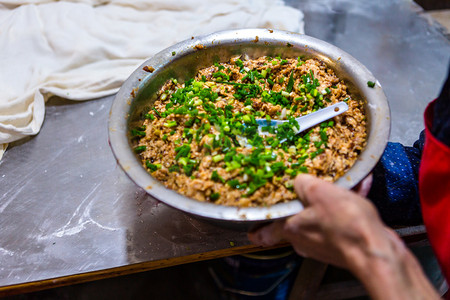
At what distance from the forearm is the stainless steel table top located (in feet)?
2.44

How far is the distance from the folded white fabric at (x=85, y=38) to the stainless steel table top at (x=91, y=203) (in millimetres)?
121

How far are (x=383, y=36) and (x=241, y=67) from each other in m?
1.67

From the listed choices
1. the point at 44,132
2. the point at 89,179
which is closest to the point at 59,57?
the point at 44,132

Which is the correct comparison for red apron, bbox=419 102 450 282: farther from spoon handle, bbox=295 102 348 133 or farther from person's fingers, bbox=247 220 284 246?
person's fingers, bbox=247 220 284 246

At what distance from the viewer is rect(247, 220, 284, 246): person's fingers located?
3.87 ft

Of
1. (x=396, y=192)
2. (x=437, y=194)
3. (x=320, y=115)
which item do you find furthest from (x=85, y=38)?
(x=437, y=194)

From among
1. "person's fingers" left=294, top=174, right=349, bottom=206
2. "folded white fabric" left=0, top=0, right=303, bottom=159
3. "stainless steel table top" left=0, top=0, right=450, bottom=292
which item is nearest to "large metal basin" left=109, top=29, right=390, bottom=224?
"person's fingers" left=294, top=174, right=349, bottom=206

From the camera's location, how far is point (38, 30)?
2369 mm

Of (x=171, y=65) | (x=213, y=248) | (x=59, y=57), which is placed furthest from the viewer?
(x=59, y=57)

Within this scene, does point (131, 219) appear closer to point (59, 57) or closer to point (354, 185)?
point (354, 185)

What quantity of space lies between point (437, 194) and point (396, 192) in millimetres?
371

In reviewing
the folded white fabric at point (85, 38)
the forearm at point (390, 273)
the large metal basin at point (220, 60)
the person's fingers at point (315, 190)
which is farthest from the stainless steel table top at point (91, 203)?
the forearm at point (390, 273)

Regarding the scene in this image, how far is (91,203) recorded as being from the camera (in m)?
1.73

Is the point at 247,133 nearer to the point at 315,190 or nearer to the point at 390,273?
the point at 315,190
